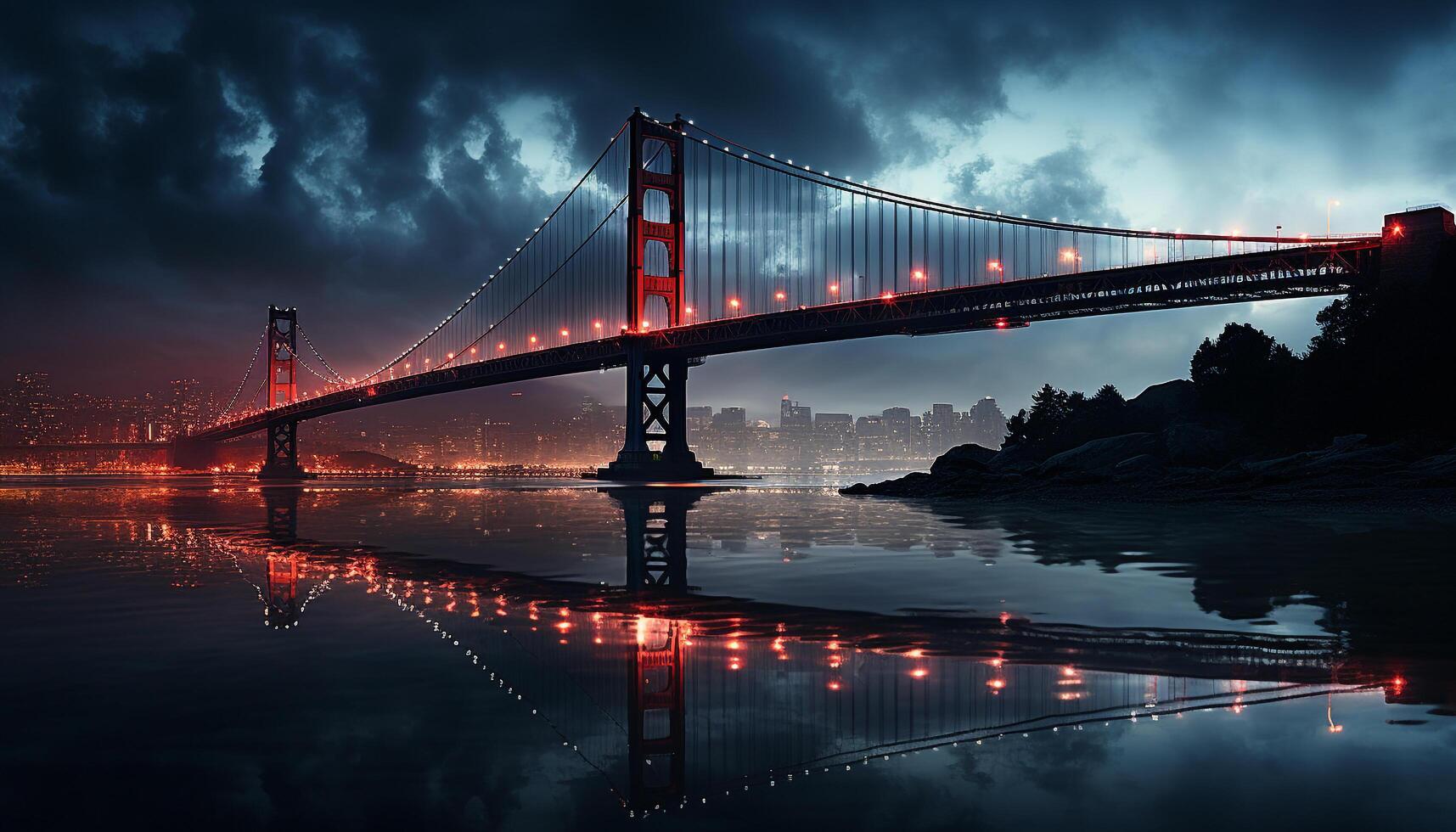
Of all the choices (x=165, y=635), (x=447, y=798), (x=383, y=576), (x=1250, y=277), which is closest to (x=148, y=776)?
(x=447, y=798)

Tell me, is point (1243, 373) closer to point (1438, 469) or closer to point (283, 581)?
point (1438, 469)

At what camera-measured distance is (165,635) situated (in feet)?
28.5

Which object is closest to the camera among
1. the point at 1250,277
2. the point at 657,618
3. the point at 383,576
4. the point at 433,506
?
the point at 657,618

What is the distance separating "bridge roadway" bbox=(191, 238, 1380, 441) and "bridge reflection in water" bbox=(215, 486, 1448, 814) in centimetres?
5174

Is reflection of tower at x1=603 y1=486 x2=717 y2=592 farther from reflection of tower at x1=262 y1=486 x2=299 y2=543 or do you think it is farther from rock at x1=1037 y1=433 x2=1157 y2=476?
rock at x1=1037 y1=433 x2=1157 y2=476

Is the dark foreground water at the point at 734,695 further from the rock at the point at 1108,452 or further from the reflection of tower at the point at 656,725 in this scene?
the rock at the point at 1108,452

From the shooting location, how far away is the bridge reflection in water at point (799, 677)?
521 cm

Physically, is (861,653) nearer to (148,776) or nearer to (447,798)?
(447,798)

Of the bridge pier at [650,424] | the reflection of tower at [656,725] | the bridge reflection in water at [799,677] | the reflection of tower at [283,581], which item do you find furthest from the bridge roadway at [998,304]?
the reflection of tower at [656,725]

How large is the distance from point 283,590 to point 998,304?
56.4 metres

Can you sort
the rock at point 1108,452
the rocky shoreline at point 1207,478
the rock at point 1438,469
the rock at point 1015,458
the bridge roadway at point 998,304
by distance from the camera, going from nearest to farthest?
the rock at point 1438,469 → the rocky shoreline at point 1207,478 → the rock at point 1108,452 → the bridge roadway at point 998,304 → the rock at point 1015,458

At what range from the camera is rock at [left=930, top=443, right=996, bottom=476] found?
4634cm

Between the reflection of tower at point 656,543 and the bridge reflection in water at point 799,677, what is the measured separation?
1810 millimetres

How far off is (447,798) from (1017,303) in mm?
61250
